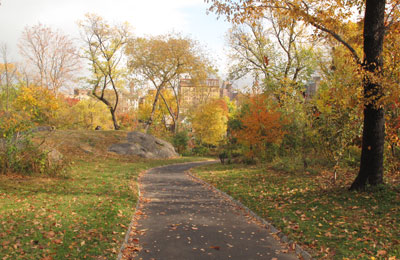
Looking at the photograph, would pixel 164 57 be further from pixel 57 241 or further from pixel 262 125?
pixel 57 241

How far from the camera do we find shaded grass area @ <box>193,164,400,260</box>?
19.2ft

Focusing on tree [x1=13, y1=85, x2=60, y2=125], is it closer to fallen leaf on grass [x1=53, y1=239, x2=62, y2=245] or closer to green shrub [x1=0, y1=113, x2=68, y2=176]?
green shrub [x1=0, y1=113, x2=68, y2=176]

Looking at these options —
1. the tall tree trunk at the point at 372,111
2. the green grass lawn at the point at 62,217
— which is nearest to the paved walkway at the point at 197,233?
the green grass lawn at the point at 62,217

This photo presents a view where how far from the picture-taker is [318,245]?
19.7 feet

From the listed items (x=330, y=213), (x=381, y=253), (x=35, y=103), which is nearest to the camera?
(x=381, y=253)

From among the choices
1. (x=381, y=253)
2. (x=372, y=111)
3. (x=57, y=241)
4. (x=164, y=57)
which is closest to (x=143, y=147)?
(x=164, y=57)

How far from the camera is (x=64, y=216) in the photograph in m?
7.57

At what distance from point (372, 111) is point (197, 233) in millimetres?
6754

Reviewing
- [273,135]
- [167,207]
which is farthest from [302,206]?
[273,135]

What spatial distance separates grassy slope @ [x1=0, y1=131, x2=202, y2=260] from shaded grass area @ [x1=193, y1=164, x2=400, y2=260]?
3.81 metres

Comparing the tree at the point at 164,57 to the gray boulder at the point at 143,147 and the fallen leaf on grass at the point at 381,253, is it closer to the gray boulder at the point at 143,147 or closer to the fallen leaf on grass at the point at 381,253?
the gray boulder at the point at 143,147

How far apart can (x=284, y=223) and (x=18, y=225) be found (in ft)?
19.2

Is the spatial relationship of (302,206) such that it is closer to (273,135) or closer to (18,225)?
(18,225)

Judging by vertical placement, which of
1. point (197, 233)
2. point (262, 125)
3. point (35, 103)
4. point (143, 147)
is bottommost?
point (197, 233)
